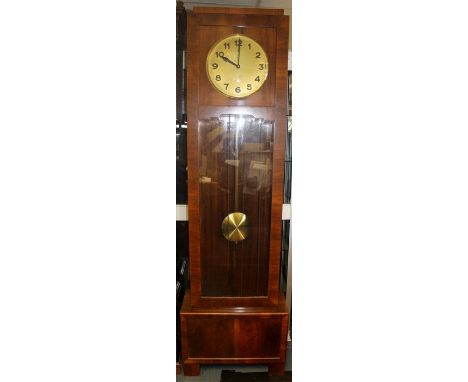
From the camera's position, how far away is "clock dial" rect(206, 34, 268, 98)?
107cm

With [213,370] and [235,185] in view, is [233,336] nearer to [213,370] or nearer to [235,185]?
[213,370]

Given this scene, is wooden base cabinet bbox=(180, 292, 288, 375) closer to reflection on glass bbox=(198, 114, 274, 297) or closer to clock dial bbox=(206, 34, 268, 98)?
reflection on glass bbox=(198, 114, 274, 297)

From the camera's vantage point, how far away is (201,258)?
1.18 meters

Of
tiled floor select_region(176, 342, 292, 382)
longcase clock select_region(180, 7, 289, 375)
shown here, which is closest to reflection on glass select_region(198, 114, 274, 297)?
longcase clock select_region(180, 7, 289, 375)

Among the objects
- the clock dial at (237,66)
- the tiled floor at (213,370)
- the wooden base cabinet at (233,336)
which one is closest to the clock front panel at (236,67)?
the clock dial at (237,66)
